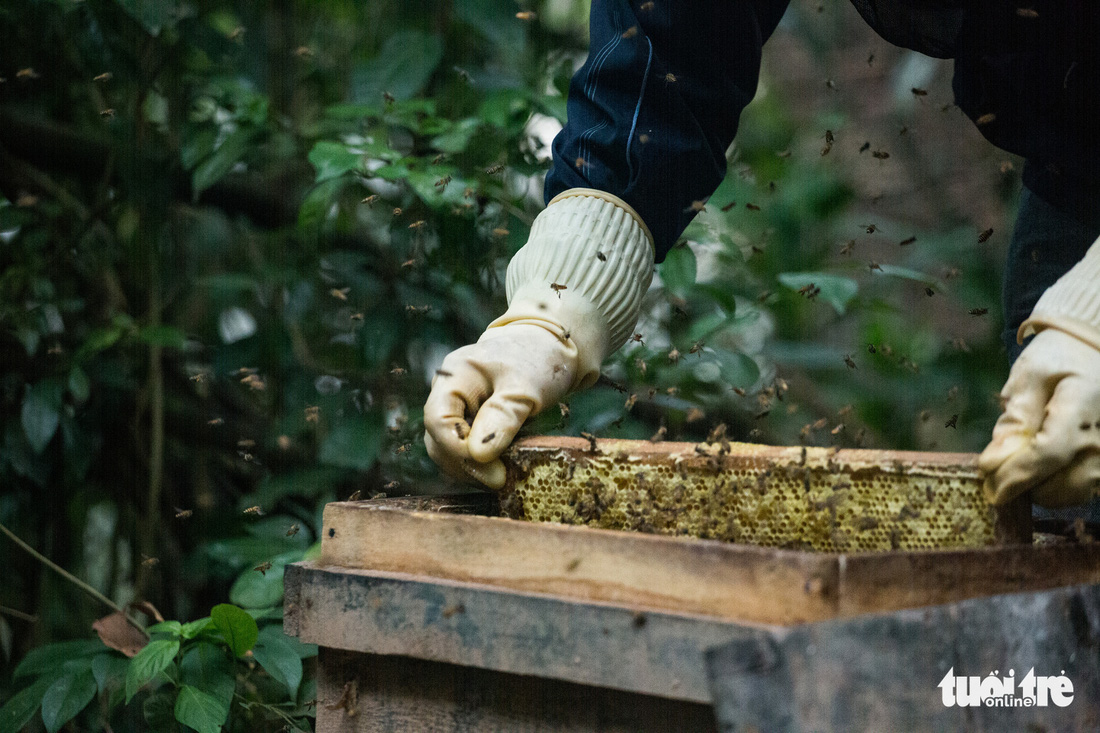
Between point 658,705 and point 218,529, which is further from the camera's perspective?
point 218,529

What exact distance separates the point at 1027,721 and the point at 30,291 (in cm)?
262

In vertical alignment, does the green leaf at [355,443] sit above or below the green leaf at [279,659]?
above

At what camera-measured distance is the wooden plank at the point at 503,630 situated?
0.94m

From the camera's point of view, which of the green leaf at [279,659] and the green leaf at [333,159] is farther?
the green leaf at [333,159]

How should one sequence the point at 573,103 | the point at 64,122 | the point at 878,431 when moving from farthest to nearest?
the point at 878,431 → the point at 64,122 → the point at 573,103

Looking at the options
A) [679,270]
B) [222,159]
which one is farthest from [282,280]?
[679,270]

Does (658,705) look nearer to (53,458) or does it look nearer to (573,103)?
(573,103)

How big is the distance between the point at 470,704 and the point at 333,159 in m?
1.38

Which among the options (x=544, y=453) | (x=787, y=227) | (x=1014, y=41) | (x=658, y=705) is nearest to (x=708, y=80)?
(x=1014, y=41)

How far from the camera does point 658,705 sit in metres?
1.01

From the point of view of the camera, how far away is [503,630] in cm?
105

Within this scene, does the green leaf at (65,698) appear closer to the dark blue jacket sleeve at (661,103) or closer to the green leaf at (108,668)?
the green leaf at (108,668)

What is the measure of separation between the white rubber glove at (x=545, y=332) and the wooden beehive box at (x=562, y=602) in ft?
0.35

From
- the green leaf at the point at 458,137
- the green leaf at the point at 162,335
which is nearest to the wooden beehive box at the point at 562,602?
the green leaf at the point at 458,137
